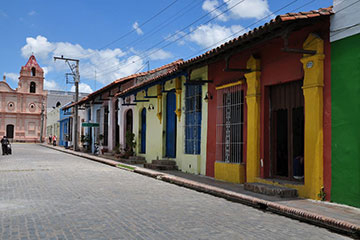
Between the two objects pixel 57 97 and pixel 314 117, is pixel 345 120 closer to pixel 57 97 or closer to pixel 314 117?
pixel 314 117

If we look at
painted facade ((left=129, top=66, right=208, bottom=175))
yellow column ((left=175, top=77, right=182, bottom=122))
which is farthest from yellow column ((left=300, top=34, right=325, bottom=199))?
yellow column ((left=175, top=77, right=182, bottom=122))

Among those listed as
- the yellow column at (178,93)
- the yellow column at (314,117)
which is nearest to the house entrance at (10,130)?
the yellow column at (178,93)

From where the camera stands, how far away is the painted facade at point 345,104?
716 centimetres

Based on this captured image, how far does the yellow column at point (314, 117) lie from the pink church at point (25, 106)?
55.2 meters

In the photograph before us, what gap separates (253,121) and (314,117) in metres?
2.21

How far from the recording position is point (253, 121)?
10062 millimetres

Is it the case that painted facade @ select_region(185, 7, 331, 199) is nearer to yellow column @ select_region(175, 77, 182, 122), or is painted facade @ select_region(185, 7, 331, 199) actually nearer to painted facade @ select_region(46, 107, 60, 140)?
A: yellow column @ select_region(175, 77, 182, 122)

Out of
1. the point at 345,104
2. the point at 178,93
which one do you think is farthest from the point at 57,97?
the point at 345,104

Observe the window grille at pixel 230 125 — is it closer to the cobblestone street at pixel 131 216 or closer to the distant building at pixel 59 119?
the cobblestone street at pixel 131 216

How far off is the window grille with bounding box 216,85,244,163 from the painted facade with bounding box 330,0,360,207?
3.57 m

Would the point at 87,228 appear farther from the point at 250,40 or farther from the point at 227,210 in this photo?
the point at 250,40

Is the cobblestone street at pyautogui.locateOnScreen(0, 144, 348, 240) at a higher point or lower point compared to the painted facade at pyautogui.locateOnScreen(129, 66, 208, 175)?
lower

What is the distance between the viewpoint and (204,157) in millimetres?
12930

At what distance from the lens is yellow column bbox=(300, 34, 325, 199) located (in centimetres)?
792
